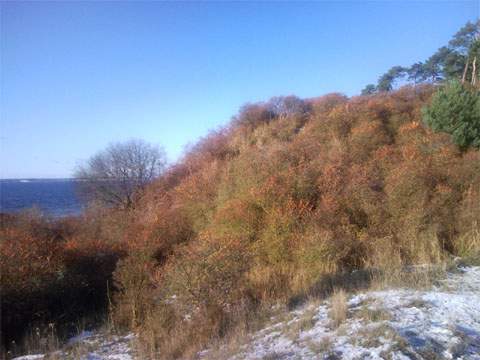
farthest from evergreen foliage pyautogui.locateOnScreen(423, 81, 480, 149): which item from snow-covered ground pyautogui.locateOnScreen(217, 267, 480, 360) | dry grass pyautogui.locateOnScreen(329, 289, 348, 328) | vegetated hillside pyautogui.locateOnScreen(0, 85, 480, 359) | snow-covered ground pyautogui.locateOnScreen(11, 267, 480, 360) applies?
dry grass pyautogui.locateOnScreen(329, 289, 348, 328)

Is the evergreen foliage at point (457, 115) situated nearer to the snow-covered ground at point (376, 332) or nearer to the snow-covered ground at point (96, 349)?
the snow-covered ground at point (376, 332)

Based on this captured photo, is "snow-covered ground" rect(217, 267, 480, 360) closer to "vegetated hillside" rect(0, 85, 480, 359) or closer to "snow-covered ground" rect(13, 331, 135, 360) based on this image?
"vegetated hillside" rect(0, 85, 480, 359)

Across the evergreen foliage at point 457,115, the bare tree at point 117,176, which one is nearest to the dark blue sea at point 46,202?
the bare tree at point 117,176

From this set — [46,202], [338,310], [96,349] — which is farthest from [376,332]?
[46,202]

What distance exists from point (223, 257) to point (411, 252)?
4651 millimetres

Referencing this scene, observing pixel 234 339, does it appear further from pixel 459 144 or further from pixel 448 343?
pixel 459 144

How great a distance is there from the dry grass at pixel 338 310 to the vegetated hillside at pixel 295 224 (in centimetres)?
98

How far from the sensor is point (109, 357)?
407 cm

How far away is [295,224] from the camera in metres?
7.45

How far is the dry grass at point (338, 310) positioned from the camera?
3.66 metres

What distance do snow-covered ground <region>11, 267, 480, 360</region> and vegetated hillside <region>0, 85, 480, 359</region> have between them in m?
0.62

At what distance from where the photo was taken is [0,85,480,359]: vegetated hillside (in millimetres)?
4527

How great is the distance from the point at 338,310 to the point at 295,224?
3685mm

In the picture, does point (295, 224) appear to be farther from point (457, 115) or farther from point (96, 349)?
point (457, 115)
